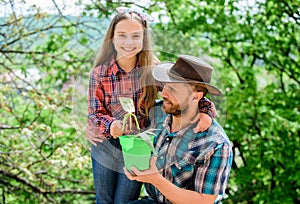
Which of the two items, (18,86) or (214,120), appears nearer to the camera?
(214,120)

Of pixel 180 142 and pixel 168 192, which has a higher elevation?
pixel 180 142

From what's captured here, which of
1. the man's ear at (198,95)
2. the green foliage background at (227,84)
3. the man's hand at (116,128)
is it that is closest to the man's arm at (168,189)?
the man's hand at (116,128)

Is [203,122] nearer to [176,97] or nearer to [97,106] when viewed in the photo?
[176,97]

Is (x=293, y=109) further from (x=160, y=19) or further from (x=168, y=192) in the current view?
(x=168, y=192)

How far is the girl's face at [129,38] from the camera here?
1.48 meters

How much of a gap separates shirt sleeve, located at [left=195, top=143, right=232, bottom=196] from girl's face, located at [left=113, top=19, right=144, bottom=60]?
0.35 metres

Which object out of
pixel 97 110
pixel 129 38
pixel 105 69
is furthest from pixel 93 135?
pixel 129 38

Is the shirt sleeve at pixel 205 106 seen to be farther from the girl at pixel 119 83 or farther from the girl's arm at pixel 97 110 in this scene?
the girl's arm at pixel 97 110

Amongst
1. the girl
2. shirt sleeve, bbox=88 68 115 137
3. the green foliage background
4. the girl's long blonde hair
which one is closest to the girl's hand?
the girl

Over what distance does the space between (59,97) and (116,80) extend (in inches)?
85.2

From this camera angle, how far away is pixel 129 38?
149 centimetres

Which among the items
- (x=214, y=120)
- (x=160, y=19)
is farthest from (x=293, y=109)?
(x=214, y=120)

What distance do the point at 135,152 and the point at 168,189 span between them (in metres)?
0.16

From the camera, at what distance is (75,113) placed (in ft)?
5.37
